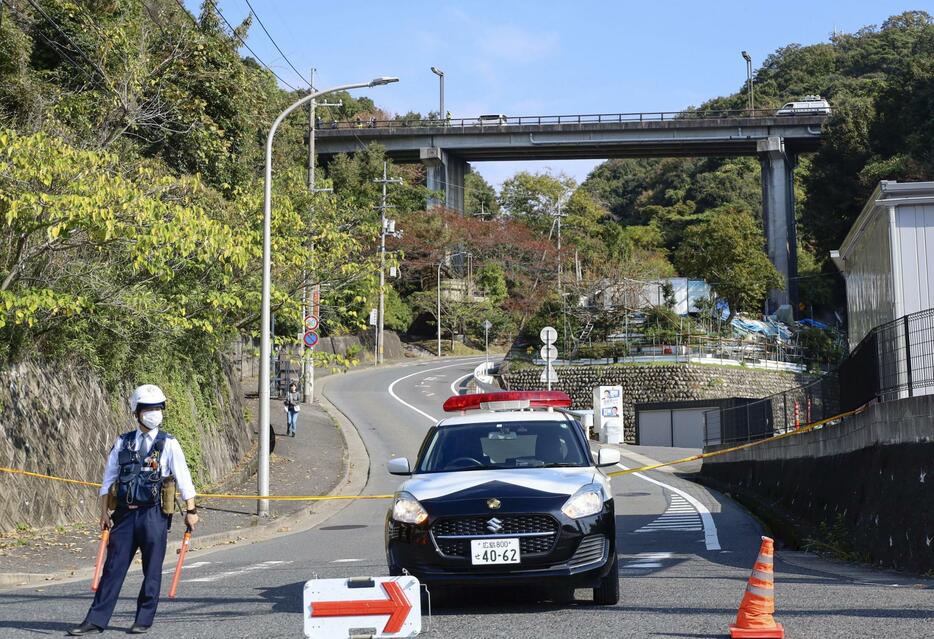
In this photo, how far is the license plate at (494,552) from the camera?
26.4 ft

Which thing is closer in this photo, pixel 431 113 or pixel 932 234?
pixel 932 234

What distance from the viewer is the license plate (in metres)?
8.05

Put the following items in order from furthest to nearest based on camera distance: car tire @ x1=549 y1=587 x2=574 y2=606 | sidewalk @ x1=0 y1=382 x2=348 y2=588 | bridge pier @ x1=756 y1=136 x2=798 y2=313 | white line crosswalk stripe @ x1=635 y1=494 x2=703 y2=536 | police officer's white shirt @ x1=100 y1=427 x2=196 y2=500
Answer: bridge pier @ x1=756 y1=136 x2=798 y2=313 → white line crosswalk stripe @ x1=635 y1=494 x2=703 y2=536 → sidewalk @ x1=0 y1=382 x2=348 y2=588 → car tire @ x1=549 y1=587 x2=574 y2=606 → police officer's white shirt @ x1=100 y1=427 x2=196 y2=500

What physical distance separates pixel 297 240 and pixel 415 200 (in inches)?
2254

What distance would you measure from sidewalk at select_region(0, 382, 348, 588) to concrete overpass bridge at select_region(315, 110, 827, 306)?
46.1 metres

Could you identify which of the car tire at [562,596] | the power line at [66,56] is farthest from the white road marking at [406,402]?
the car tire at [562,596]

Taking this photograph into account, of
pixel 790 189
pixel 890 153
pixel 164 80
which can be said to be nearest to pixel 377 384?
pixel 164 80

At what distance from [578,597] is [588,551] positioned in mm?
1328

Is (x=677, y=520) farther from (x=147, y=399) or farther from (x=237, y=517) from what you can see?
(x=147, y=399)

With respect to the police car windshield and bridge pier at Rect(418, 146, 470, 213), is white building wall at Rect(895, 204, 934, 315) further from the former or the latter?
bridge pier at Rect(418, 146, 470, 213)

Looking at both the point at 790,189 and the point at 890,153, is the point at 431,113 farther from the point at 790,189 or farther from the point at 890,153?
the point at 890,153

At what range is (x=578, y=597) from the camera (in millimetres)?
9352

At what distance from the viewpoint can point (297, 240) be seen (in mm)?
25031

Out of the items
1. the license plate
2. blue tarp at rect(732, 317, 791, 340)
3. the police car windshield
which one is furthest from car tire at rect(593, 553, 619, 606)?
blue tarp at rect(732, 317, 791, 340)
